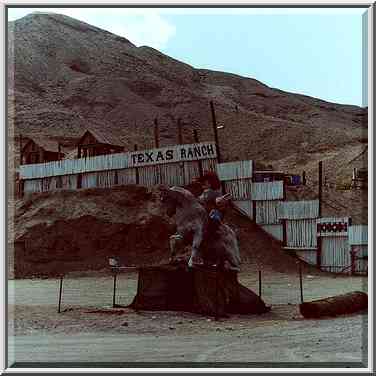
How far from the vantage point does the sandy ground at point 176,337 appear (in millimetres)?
7418

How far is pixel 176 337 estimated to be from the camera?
27.6 feet

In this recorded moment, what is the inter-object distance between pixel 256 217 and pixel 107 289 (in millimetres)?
7724

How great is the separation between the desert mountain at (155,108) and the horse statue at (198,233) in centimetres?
2455

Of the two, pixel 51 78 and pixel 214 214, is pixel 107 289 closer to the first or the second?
pixel 214 214

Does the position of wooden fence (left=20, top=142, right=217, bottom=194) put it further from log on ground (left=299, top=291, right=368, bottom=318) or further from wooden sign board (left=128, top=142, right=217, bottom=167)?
log on ground (left=299, top=291, right=368, bottom=318)

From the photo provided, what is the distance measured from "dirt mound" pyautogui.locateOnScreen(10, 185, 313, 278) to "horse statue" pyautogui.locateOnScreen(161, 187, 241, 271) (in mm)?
8808

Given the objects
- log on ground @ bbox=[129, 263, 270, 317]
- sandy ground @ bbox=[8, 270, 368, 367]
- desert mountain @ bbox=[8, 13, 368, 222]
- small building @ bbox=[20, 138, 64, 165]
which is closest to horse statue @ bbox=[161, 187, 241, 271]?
log on ground @ bbox=[129, 263, 270, 317]

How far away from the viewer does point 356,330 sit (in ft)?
27.4

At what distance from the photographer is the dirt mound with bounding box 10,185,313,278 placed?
1944cm

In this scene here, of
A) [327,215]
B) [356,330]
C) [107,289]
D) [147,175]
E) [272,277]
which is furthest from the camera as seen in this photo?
[147,175]

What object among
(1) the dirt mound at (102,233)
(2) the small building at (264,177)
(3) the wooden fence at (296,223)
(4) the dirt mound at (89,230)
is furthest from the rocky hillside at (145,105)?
(3) the wooden fence at (296,223)

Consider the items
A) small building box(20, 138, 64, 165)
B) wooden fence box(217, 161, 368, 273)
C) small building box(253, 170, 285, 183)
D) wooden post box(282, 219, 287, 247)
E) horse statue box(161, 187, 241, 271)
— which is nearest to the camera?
horse statue box(161, 187, 241, 271)

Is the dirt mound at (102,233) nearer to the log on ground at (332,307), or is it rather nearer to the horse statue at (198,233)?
the horse statue at (198,233)

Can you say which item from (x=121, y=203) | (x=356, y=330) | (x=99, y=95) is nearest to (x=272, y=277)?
(x=121, y=203)
